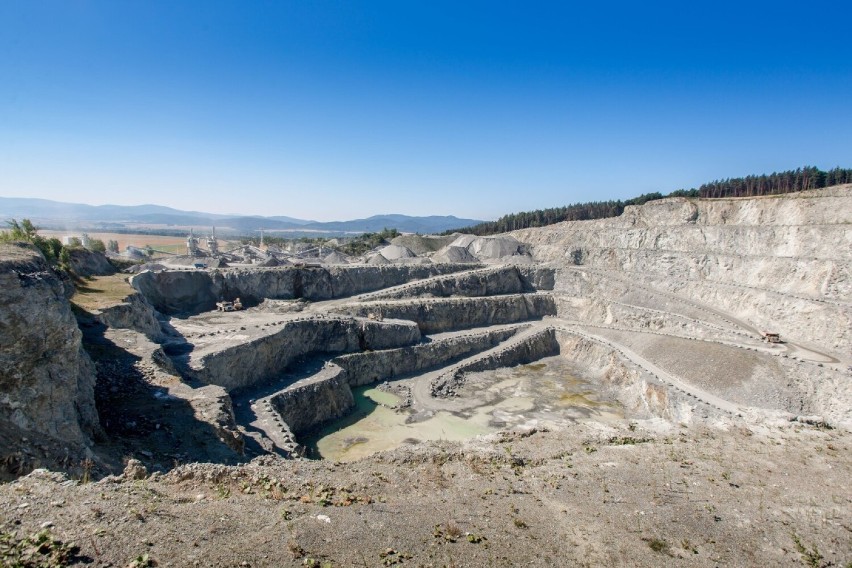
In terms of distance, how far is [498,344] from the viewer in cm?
4075

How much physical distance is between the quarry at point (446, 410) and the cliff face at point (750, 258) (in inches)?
10.0

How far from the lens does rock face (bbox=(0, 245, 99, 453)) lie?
34.6ft

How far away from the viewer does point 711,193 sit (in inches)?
3457

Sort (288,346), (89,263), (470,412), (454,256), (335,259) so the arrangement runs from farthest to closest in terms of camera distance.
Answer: (454,256) → (335,259) → (89,263) → (288,346) → (470,412)

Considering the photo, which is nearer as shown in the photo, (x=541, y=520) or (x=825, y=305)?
(x=541, y=520)

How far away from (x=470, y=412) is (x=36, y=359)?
74.0 feet

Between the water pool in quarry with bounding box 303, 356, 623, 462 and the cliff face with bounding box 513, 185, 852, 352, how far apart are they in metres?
17.2

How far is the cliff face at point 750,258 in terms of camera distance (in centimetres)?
3441

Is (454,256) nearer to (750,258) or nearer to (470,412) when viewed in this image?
(750,258)

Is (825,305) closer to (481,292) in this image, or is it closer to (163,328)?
(481,292)

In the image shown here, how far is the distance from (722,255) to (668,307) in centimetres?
1041

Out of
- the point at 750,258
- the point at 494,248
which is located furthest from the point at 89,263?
the point at 750,258

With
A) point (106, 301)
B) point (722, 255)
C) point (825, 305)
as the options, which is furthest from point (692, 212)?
point (106, 301)

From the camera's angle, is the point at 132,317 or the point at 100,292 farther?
the point at 100,292
